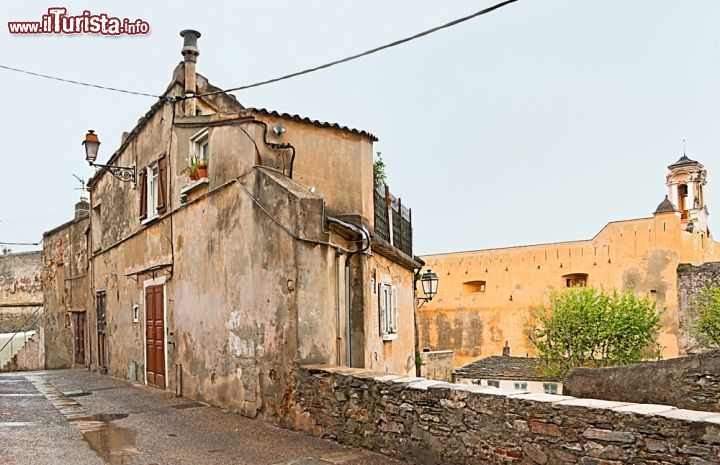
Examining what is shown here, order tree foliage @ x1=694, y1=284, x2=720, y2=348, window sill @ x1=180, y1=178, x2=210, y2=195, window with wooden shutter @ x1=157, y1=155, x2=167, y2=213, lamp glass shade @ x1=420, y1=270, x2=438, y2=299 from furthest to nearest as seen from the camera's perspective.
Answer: tree foliage @ x1=694, y1=284, x2=720, y2=348 → lamp glass shade @ x1=420, y1=270, x2=438, y2=299 → window with wooden shutter @ x1=157, y1=155, x2=167, y2=213 → window sill @ x1=180, y1=178, x2=210, y2=195

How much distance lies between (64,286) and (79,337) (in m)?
2.57

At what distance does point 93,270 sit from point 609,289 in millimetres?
24597

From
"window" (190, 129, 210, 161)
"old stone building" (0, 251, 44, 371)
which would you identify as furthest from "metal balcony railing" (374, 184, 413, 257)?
"old stone building" (0, 251, 44, 371)

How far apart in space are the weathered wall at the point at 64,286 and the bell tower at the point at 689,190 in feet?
94.1

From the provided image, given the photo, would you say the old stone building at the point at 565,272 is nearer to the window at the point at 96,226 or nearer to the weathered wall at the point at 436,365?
the weathered wall at the point at 436,365

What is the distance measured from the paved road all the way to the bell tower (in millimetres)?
30849

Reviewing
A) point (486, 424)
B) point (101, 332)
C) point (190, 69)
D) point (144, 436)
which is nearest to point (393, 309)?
point (190, 69)

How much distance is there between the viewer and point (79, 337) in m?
21.6

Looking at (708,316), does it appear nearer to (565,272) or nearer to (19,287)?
(565,272)

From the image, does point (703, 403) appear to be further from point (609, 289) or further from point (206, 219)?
point (609, 289)

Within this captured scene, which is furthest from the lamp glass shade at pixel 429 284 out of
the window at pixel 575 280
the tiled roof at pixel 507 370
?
the window at pixel 575 280

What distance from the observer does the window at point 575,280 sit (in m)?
34.1

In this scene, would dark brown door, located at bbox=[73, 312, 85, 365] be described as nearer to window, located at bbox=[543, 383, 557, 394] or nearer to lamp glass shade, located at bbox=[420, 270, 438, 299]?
lamp glass shade, located at bbox=[420, 270, 438, 299]

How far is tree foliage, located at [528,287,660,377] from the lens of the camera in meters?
28.3
